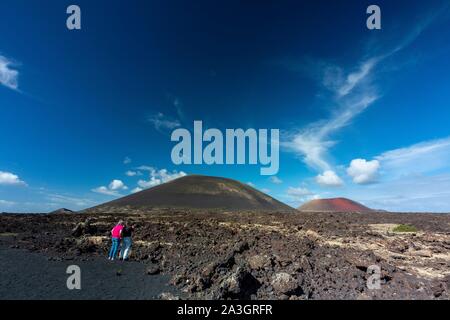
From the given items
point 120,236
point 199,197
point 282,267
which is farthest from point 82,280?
point 199,197

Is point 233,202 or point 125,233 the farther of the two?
point 233,202

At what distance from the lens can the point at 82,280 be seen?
1064cm

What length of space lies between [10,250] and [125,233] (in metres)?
8.76

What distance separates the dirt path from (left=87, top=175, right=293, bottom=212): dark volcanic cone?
8057 centimetres

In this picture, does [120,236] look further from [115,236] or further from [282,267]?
[282,267]

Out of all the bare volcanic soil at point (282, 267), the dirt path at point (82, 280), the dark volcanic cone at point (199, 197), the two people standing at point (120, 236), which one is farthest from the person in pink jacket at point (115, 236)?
the dark volcanic cone at point (199, 197)

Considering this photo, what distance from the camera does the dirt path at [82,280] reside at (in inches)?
357

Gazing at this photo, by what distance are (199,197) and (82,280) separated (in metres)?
101

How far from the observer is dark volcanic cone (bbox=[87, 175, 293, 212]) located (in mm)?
100000

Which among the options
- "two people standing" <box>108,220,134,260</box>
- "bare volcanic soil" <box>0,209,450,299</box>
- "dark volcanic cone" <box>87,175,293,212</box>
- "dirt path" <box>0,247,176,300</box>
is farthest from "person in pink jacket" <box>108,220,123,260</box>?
"dark volcanic cone" <box>87,175,293,212</box>

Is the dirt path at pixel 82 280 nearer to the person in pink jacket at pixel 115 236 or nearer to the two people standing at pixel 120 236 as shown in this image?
the person in pink jacket at pixel 115 236
